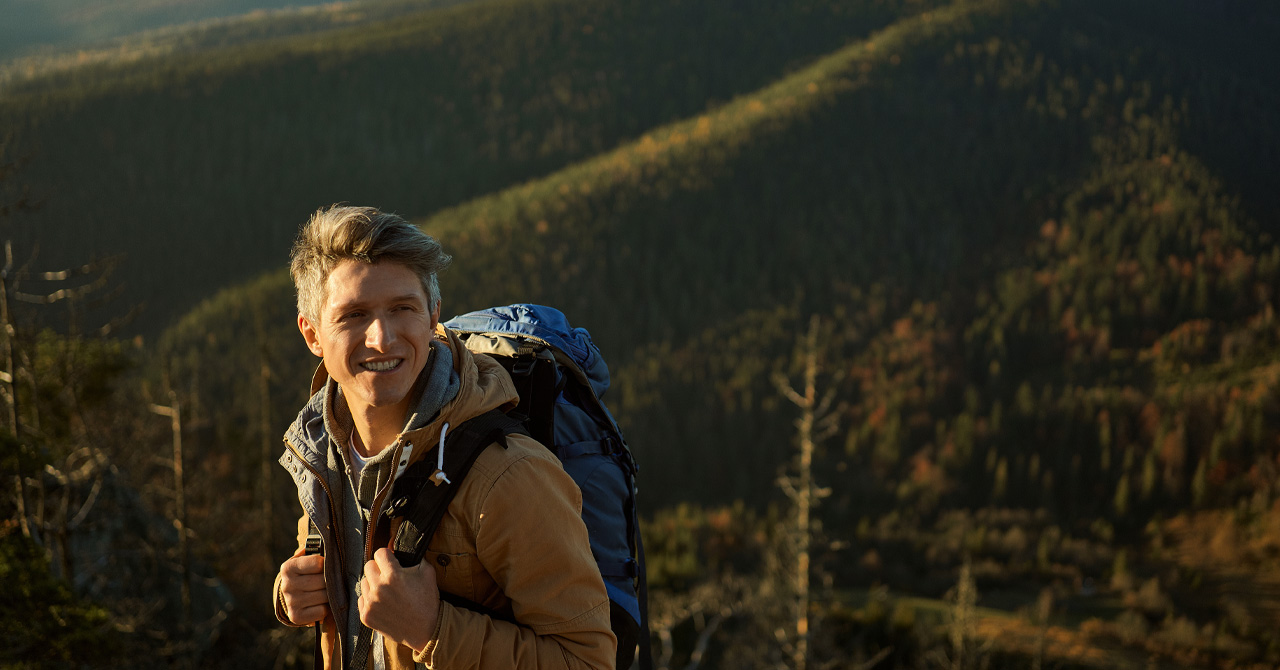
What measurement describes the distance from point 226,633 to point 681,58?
560 ft

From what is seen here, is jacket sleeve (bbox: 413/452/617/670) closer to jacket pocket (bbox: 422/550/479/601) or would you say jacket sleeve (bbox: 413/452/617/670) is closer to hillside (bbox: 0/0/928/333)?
jacket pocket (bbox: 422/550/479/601)

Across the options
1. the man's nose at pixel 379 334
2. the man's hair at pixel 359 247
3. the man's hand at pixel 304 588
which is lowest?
the man's hand at pixel 304 588

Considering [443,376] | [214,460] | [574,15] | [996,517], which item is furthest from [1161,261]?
[574,15]

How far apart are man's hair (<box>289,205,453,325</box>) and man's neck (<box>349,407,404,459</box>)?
0.33 m

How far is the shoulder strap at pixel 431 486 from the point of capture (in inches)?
91.9

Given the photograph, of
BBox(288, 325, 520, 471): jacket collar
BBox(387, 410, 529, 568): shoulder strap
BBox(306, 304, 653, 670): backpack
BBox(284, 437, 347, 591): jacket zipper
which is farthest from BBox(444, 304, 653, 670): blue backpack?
BBox(284, 437, 347, 591): jacket zipper

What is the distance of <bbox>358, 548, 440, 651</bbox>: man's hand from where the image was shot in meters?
2.31

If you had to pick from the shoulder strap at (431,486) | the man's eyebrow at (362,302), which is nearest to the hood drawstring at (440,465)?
the shoulder strap at (431,486)

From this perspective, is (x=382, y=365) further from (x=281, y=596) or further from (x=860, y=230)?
(x=860, y=230)

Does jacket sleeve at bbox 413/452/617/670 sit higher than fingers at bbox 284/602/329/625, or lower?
higher

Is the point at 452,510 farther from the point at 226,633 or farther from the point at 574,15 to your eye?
the point at 574,15

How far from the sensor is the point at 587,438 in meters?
2.84

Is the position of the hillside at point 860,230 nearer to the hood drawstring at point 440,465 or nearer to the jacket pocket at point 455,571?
the jacket pocket at point 455,571

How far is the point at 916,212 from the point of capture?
11375cm
